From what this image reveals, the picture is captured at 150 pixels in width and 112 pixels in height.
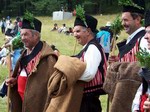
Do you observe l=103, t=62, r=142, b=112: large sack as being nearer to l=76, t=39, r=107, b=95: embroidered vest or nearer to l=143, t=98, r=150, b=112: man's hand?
l=76, t=39, r=107, b=95: embroidered vest

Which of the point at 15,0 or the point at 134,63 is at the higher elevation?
the point at 134,63

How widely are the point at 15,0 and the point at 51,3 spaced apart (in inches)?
323

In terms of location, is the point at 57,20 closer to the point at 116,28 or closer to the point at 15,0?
the point at 15,0

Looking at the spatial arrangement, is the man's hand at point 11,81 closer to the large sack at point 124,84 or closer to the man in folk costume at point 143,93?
the large sack at point 124,84

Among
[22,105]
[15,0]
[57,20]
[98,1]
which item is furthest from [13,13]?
[22,105]

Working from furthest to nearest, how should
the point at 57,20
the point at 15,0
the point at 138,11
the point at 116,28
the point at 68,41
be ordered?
the point at 15,0 → the point at 57,20 → the point at 68,41 → the point at 116,28 → the point at 138,11

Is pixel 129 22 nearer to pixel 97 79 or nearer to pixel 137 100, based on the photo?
pixel 97 79

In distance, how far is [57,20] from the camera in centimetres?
4491

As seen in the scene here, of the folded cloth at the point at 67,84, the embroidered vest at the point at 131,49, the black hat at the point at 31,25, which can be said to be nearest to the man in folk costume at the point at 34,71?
the black hat at the point at 31,25

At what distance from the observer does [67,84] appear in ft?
16.7

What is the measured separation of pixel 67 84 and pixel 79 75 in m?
0.18

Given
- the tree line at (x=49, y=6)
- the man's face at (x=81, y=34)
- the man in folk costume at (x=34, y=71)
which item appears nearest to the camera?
the man's face at (x=81, y=34)

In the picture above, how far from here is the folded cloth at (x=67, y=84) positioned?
16.7ft

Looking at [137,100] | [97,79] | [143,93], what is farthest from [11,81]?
[143,93]
